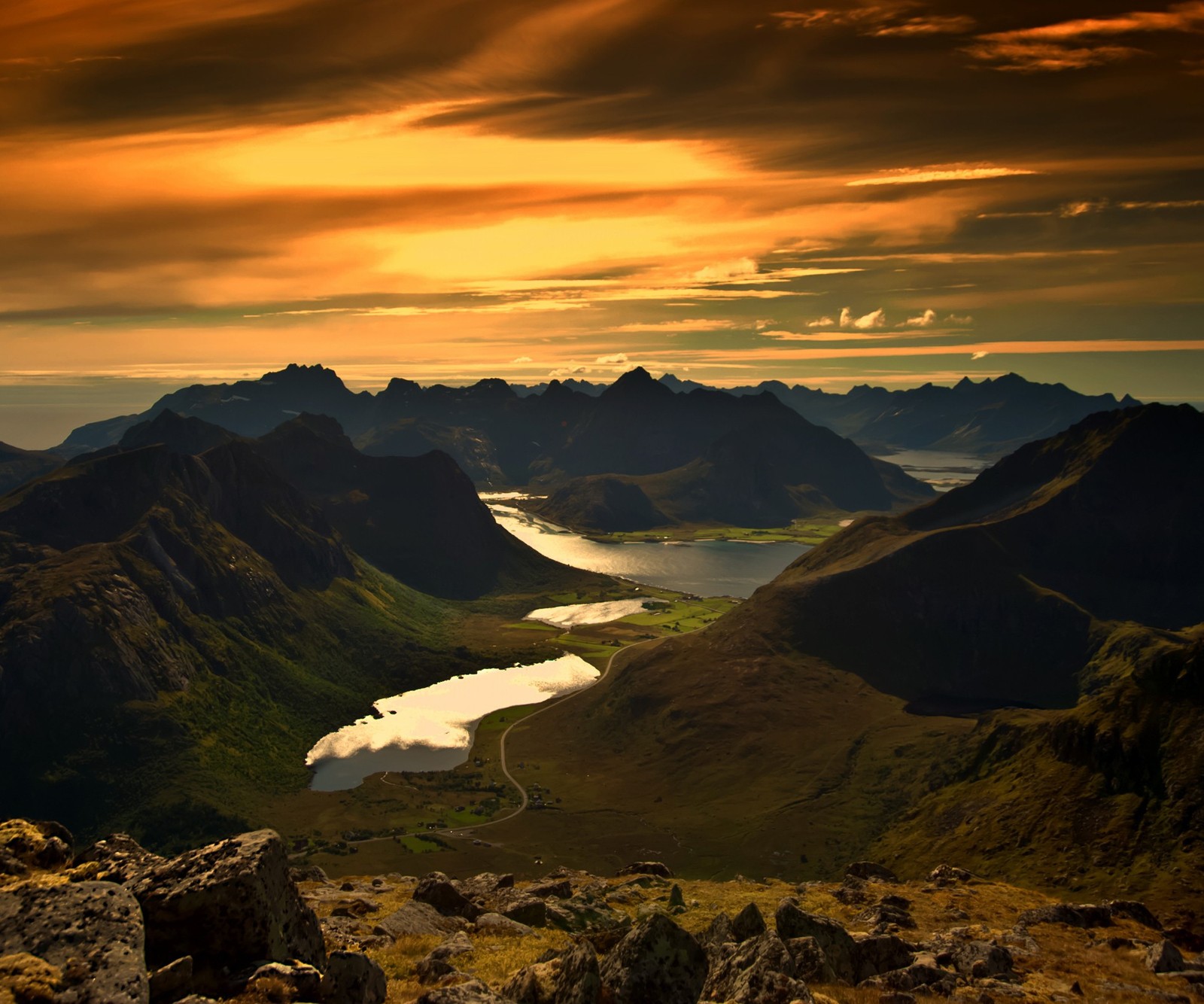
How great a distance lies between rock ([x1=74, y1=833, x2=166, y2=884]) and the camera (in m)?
26.4

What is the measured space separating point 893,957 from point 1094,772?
130787 millimetres

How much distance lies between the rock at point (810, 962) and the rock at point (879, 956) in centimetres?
755

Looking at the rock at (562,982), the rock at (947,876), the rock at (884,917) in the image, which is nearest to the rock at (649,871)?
the rock at (884,917)

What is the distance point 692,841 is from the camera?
192m

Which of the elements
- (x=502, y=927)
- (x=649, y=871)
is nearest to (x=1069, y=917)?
(x=649, y=871)

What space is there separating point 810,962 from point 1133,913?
52.9 metres

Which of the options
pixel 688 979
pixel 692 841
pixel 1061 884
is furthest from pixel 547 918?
pixel 692 841

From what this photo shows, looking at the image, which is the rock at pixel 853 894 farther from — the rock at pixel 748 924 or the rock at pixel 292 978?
the rock at pixel 292 978

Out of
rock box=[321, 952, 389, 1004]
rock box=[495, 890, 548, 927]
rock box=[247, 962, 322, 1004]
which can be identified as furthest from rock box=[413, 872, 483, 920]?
rock box=[247, 962, 322, 1004]

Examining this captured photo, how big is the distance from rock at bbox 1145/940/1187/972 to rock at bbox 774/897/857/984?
21.6 metres

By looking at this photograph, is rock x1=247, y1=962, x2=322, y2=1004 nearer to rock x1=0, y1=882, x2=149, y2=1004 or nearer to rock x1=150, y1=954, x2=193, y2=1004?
rock x1=150, y1=954, x2=193, y2=1004

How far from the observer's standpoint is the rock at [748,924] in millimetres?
44531

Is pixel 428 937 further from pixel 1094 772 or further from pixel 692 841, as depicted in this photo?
pixel 692 841

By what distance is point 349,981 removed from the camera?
25.8 meters
